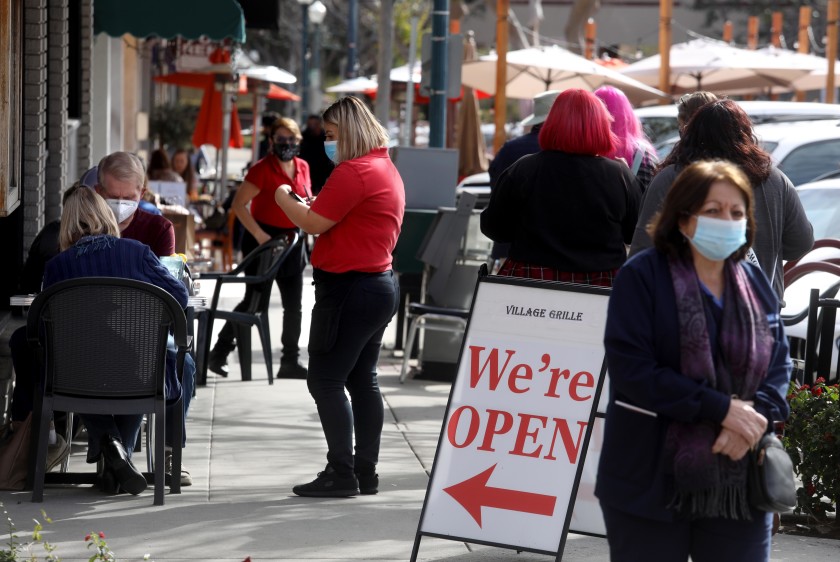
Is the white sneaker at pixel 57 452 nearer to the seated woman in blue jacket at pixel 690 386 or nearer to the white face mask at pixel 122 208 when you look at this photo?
the white face mask at pixel 122 208

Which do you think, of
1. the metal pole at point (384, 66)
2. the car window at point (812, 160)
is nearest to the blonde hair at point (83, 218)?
the car window at point (812, 160)

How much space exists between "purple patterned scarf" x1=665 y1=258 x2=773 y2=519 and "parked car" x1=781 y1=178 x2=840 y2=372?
3.00 m

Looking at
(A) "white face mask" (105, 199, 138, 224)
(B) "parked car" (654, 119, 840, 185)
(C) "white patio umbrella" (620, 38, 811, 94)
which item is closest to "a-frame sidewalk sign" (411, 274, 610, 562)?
(A) "white face mask" (105, 199, 138, 224)

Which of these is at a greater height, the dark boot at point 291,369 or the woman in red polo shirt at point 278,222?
the woman in red polo shirt at point 278,222

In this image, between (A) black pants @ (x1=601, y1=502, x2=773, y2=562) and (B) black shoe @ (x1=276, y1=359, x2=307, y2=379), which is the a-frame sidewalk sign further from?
(B) black shoe @ (x1=276, y1=359, x2=307, y2=379)

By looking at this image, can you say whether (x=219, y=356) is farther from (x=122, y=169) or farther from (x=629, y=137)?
(x=629, y=137)

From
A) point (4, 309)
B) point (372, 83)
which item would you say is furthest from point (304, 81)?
point (4, 309)

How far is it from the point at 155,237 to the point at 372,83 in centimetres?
2178

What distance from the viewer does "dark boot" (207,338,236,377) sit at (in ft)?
32.4

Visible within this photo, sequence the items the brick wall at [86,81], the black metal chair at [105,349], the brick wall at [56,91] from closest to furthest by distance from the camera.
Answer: the black metal chair at [105,349], the brick wall at [56,91], the brick wall at [86,81]

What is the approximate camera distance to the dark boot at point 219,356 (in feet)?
32.4

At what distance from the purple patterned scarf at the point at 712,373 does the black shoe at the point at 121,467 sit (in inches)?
132

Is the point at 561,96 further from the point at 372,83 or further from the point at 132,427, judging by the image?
the point at 372,83

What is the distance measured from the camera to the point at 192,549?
5426 millimetres
